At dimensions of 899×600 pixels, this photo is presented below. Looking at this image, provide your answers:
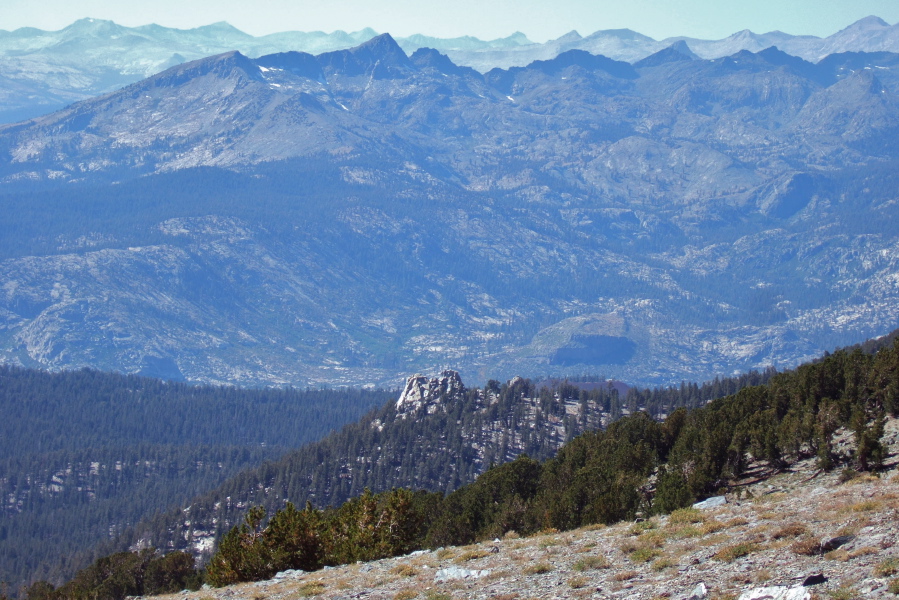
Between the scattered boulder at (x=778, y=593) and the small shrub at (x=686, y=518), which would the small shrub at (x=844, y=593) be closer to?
the scattered boulder at (x=778, y=593)

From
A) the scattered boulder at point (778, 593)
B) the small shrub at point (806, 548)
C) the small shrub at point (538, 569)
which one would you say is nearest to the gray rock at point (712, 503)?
the small shrub at point (538, 569)

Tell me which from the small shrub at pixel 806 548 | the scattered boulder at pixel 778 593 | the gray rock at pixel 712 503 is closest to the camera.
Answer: the scattered boulder at pixel 778 593

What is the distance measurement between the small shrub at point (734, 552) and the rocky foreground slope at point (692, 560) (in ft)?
0.20

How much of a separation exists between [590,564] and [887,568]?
47.9 ft

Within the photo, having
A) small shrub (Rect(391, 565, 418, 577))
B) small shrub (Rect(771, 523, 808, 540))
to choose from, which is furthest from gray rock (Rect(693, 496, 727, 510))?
small shrub (Rect(391, 565, 418, 577))

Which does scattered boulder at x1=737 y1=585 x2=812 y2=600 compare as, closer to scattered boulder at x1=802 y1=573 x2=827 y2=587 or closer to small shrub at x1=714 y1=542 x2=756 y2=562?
scattered boulder at x1=802 y1=573 x2=827 y2=587

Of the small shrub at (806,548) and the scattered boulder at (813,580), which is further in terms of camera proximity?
the small shrub at (806,548)

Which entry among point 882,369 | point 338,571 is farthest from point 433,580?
point 882,369

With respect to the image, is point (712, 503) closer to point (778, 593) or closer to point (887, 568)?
point (887, 568)

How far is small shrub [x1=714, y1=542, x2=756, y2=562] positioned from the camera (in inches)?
1699

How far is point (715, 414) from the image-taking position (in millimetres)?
101500

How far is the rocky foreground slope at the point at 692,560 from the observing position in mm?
38719

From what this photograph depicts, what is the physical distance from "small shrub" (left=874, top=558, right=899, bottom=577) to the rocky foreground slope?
37mm

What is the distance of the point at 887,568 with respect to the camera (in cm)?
3675
